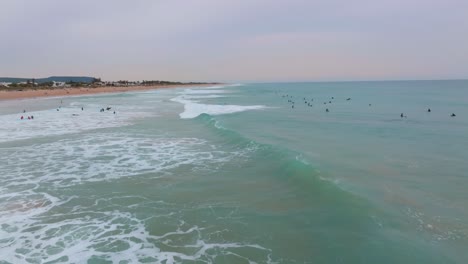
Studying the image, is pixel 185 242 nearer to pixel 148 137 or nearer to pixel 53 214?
pixel 53 214

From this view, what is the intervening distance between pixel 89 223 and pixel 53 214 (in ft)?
5.42

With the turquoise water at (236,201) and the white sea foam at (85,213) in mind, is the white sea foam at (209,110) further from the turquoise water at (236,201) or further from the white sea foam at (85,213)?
the white sea foam at (85,213)

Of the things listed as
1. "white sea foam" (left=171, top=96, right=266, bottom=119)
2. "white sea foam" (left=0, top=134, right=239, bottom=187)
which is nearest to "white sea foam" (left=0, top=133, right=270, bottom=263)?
"white sea foam" (left=0, top=134, right=239, bottom=187)

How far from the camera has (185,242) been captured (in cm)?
899

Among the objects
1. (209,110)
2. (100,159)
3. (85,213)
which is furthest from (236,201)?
(209,110)

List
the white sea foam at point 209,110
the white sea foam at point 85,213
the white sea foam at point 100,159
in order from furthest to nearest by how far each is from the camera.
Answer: the white sea foam at point 209,110 < the white sea foam at point 100,159 < the white sea foam at point 85,213

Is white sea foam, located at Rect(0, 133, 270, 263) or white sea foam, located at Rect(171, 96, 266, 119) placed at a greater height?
white sea foam, located at Rect(171, 96, 266, 119)

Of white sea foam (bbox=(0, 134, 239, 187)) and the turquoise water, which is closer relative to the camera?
the turquoise water

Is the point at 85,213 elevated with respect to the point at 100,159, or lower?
lower

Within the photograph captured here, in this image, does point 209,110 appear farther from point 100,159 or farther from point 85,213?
point 85,213

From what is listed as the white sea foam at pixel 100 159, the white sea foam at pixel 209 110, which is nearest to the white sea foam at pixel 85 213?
the white sea foam at pixel 100 159

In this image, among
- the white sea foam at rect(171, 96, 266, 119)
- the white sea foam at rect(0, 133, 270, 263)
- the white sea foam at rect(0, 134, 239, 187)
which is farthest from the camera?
the white sea foam at rect(171, 96, 266, 119)

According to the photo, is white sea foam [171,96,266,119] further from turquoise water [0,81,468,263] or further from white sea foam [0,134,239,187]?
turquoise water [0,81,468,263]

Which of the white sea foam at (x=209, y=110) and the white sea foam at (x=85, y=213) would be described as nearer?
the white sea foam at (x=85, y=213)
